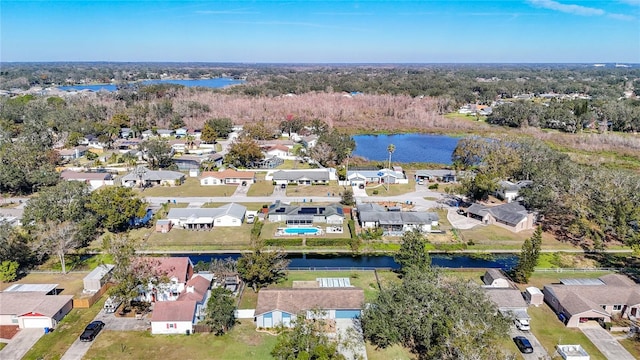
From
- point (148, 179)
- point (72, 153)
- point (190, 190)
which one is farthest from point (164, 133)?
point (190, 190)

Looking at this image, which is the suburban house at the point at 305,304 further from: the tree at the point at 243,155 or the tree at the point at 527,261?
the tree at the point at 243,155

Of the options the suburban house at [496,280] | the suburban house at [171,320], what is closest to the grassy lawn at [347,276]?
the suburban house at [171,320]

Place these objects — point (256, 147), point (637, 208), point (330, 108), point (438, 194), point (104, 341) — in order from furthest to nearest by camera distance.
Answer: point (330, 108) < point (256, 147) < point (438, 194) < point (637, 208) < point (104, 341)

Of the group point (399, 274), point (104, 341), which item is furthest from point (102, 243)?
point (399, 274)

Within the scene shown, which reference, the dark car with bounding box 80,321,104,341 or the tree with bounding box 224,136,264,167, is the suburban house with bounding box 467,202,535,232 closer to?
the tree with bounding box 224,136,264,167

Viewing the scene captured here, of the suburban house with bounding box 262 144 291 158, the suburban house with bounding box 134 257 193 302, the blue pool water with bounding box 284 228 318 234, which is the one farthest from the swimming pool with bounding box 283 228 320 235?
the suburban house with bounding box 262 144 291 158

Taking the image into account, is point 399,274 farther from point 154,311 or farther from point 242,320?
point 154,311
